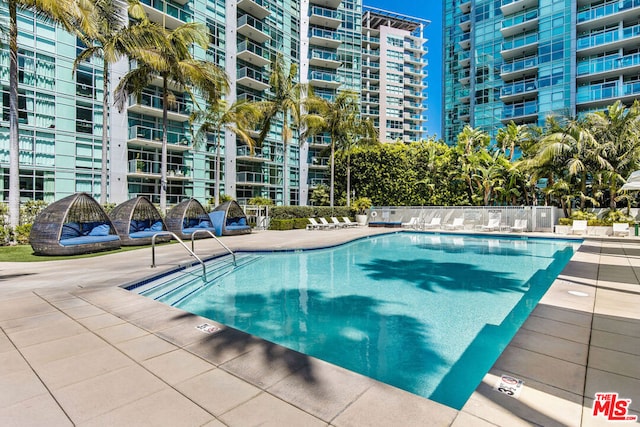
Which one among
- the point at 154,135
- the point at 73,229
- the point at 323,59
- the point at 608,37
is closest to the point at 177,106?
the point at 154,135

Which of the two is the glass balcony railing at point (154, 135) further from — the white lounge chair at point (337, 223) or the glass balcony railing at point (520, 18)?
the glass balcony railing at point (520, 18)

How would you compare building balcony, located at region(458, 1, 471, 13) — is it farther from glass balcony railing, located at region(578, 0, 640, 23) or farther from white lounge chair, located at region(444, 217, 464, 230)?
white lounge chair, located at region(444, 217, 464, 230)

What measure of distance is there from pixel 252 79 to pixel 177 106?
7.29 metres

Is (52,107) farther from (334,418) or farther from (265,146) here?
(334,418)

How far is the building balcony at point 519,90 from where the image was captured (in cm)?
3422

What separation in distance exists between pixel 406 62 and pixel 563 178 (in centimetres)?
4346

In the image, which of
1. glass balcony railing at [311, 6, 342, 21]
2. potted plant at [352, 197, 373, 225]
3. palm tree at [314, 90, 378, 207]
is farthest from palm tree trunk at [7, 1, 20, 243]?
glass balcony railing at [311, 6, 342, 21]

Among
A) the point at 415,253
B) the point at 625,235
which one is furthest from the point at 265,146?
the point at 625,235

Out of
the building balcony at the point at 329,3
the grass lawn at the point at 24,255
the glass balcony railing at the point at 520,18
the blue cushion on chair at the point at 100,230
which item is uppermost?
the building balcony at the point at 329,3

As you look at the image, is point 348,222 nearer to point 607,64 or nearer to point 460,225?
point 460,225

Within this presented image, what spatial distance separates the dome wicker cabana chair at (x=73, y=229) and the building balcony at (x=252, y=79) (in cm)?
2018

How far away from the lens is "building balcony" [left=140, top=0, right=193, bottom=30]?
23.1 meters

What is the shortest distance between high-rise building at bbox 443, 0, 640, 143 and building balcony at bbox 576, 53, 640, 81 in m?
0.07

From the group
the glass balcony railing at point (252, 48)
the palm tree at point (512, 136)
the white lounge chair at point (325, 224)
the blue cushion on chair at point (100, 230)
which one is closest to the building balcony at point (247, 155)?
the glass balcony railing at point (252, 48)
